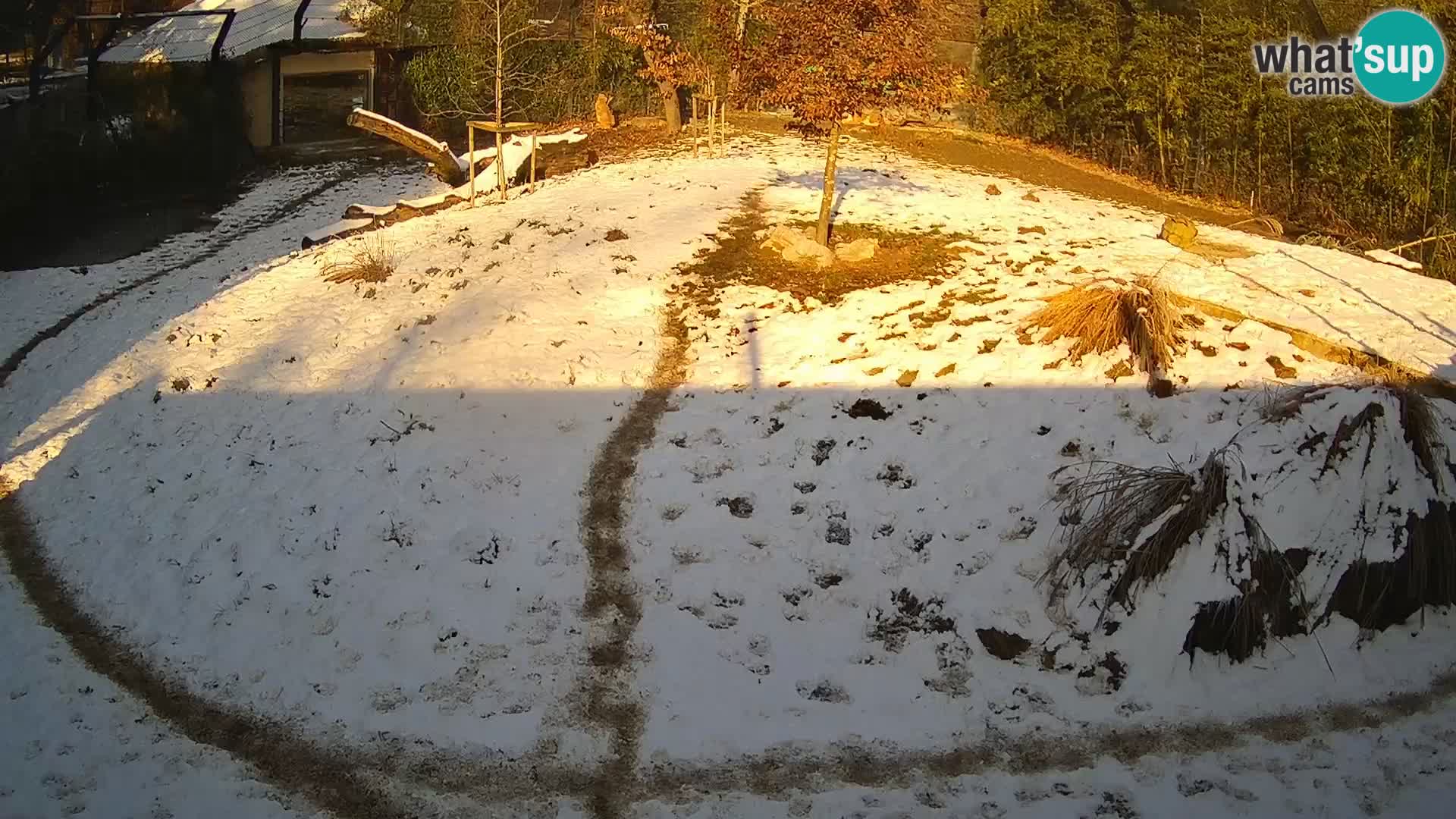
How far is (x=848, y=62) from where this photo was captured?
1248 centimetres

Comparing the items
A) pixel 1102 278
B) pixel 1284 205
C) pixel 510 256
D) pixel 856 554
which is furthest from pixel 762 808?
pixel 1284 205

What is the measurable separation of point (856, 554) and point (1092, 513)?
5.99 feet

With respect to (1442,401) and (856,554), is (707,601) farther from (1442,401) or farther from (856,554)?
(1442,401)

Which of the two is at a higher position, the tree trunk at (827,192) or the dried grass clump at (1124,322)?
the tree trunk at (827,192)

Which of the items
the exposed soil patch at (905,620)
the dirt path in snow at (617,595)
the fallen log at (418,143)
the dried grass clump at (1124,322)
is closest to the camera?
the dirt path in snow at (617,595)

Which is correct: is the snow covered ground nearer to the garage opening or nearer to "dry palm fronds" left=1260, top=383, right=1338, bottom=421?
"dry palm fronds" left=1260, top=383, right=1338, bottom=421

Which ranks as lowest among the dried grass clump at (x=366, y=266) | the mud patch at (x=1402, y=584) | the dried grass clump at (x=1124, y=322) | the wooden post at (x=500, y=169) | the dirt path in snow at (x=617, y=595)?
the dirt path in snow at (x=617, y=595)

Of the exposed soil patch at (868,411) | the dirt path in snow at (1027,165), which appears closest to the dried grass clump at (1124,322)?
the exposed soil patch at (868,411)

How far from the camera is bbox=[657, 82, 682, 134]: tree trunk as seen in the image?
2248 centimetres

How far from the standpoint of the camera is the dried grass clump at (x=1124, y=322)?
10.1 metres

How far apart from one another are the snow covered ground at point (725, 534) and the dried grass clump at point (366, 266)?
434 millimetres

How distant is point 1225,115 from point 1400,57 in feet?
8.53

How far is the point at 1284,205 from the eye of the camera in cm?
1698

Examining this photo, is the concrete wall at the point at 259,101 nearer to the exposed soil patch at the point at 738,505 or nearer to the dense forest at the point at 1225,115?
the dense forest at the point at 1225,115
